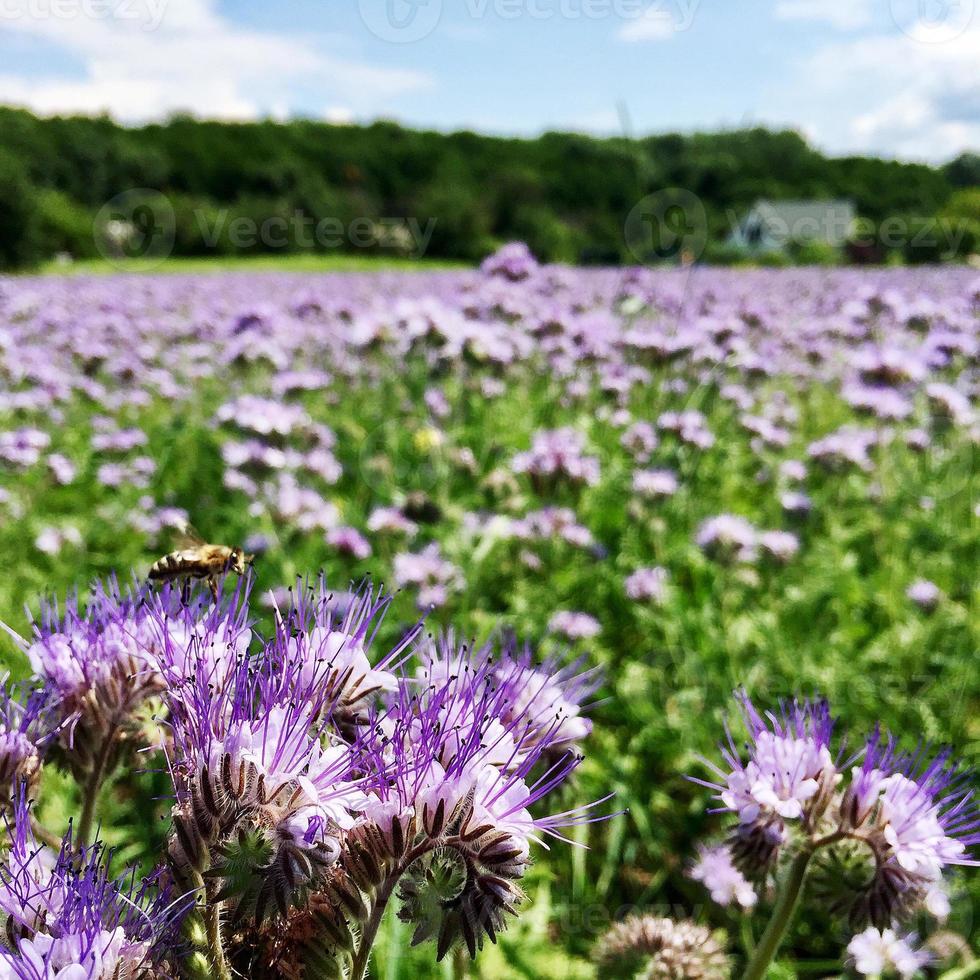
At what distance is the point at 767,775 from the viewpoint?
1431 millimetres

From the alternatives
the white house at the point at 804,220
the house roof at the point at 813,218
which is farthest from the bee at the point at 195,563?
the house roof at the point at 813,218

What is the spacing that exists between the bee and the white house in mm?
10759

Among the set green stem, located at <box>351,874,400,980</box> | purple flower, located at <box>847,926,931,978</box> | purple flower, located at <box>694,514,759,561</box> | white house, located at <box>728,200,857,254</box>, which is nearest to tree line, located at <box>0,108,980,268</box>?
white house, located at <box>728,200,857,254</box>

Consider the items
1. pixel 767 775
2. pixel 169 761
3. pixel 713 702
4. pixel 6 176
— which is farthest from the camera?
pixel 6 176

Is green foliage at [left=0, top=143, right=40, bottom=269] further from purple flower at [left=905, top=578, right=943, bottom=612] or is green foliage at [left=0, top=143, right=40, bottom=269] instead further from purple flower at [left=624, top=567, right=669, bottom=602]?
purple flower at [left=905, top=578, right=943, bottom=612]

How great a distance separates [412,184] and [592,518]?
5284cm

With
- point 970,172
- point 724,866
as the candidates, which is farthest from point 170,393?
point 970,172

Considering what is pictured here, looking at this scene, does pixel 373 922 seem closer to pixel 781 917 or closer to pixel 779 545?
pixel 781 917

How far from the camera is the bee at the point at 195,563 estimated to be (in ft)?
6.45

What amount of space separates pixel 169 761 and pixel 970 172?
15.5 meters

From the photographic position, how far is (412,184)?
53906 millimetres

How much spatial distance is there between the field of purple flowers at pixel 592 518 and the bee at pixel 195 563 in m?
0.38

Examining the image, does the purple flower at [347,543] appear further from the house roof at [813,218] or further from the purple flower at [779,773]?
the house roof at [813,218]

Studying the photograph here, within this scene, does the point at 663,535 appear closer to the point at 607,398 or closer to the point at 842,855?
the point at 607,398
